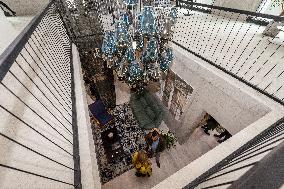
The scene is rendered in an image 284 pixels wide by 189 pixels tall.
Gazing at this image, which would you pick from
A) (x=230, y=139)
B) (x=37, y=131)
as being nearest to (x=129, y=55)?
(x=37, y=131)

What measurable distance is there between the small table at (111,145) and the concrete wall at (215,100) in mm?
2348

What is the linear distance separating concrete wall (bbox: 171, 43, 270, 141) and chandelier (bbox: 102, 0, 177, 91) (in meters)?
1.77

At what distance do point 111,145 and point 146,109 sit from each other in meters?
2.31

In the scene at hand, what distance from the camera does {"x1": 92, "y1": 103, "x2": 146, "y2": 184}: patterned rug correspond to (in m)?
6.42

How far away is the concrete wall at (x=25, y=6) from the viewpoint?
592 cm

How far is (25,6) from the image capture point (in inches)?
236

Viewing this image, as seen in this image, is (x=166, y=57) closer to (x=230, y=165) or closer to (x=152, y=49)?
(x=152, y=49)

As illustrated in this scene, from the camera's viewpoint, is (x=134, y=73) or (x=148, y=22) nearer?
(x=148, y=22)

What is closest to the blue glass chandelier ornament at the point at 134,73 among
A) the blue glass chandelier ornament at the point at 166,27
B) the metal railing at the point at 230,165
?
the blue glass chandelier ornament at the point at 166,27

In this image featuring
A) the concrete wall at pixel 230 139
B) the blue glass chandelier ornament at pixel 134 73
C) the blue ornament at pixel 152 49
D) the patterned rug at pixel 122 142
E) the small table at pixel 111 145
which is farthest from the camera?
the small table at pixel 111 145

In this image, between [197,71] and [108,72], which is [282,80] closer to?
[197,71]

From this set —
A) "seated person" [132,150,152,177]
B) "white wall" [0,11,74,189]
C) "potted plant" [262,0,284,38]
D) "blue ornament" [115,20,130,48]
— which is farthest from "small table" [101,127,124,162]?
"potted plant" [262,0,284,38]

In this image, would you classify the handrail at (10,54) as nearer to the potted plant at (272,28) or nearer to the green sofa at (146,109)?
the green sofa at (146,109)

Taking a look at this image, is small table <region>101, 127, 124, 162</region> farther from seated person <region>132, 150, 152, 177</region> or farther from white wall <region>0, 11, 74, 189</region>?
white wall <region>0, 11, 74, 189</region>
